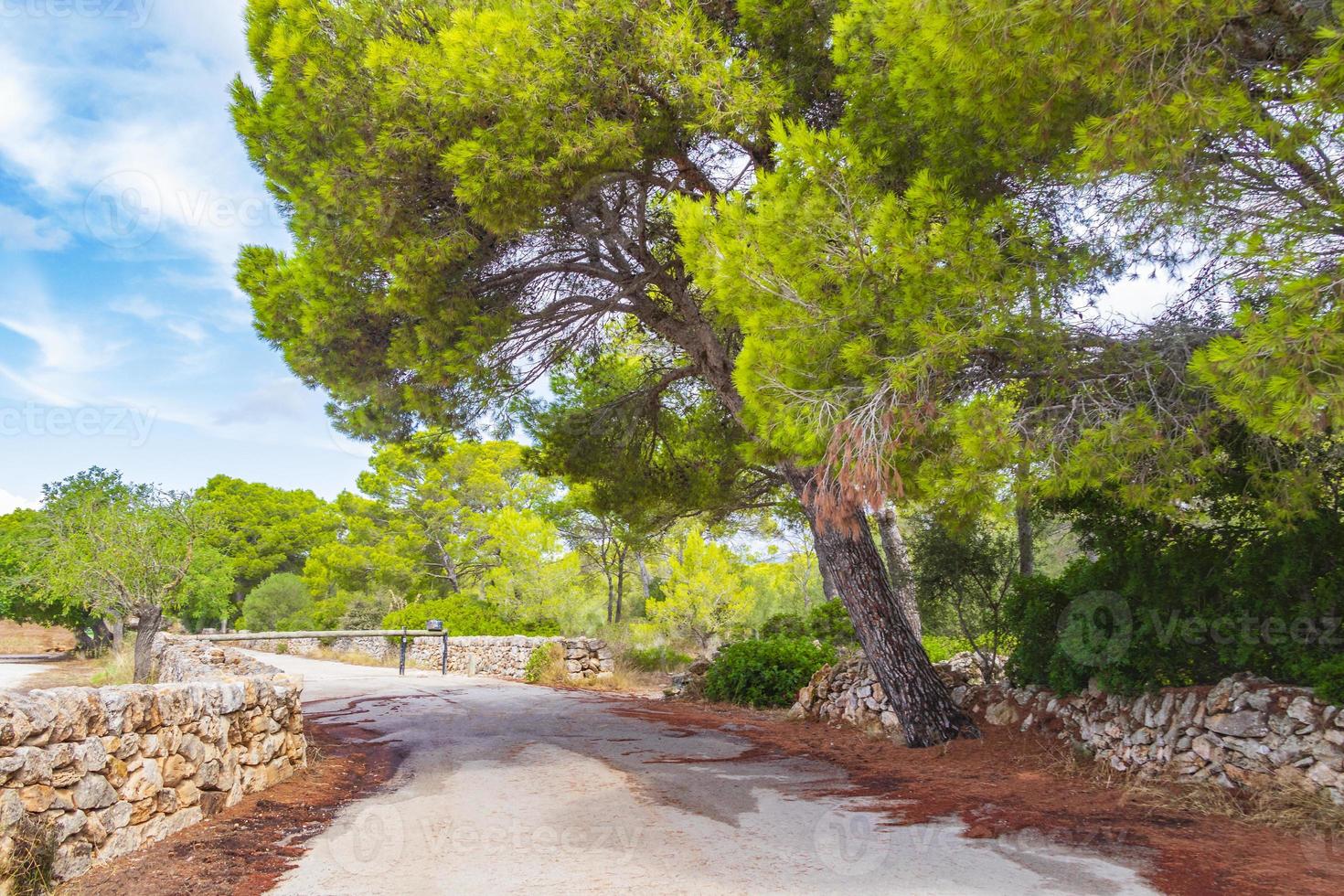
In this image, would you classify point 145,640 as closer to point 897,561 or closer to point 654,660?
point 654,660

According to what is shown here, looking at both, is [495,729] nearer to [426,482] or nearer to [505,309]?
[505,309]

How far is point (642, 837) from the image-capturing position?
15.0 ft

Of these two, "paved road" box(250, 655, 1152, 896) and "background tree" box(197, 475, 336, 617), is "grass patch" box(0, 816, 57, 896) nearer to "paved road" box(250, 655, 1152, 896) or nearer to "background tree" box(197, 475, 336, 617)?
"paved road" box(250, 655, 1152, 896)

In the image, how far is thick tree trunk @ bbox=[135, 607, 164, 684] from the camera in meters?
12.6

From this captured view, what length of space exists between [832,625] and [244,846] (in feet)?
35.2

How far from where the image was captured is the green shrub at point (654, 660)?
18.0 m

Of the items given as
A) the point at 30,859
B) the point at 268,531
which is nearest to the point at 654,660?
the point at 30,859

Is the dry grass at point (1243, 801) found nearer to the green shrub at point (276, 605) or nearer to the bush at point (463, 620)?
the bush at point (463, 620)

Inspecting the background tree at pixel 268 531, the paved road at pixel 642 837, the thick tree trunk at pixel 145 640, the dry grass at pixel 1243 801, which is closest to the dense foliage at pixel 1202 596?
the dry grass at pixel 1243 801

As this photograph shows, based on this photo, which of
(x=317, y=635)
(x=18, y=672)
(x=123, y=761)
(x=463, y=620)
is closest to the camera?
(x=123, y=761)

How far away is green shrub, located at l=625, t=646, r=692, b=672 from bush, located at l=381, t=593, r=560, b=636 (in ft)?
9.23

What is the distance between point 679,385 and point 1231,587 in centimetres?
742

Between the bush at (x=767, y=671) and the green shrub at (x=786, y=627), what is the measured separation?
150 centimetres

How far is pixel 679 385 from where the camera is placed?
447 inches
